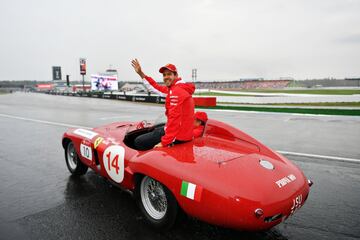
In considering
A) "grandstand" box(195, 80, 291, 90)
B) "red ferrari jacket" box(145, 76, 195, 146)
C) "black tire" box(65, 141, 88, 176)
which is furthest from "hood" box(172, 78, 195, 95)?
"grandstand" box(195, 80, 291, 90)

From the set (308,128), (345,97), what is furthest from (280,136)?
(345,97)

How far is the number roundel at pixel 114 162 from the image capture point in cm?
326

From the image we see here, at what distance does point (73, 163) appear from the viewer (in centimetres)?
457

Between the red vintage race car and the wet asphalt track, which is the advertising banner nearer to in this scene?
the wet asphalt track

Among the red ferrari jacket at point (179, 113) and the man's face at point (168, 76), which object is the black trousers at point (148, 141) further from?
the man's face at point (168, 76)

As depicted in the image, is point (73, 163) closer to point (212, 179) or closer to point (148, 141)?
point (148, 141)

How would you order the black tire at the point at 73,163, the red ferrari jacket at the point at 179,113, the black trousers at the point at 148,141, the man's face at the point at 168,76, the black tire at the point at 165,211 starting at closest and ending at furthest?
the black tire at the point at 165,211 < the red ferrari jacket at the point at 179,113 < the man's face at the point at 168,76 < the black trousers at the point at 148,141 < the black tire at the point at 73,163

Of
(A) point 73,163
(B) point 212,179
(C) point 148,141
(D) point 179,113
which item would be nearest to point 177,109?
(D) point 179,113

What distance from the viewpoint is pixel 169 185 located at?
2537mm

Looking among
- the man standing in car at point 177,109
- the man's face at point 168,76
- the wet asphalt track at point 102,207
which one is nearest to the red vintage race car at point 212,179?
the man standing in car at point 177,109

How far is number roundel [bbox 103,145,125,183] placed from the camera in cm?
326

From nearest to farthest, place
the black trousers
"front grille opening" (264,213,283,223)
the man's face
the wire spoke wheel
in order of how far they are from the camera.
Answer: "front grille opening" (264,213,283,223)
the wire spoke wheel
the man's face
the black trousers

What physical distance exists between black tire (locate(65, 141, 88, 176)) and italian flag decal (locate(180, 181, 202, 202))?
8.06ft

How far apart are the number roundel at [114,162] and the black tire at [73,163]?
103 cm
